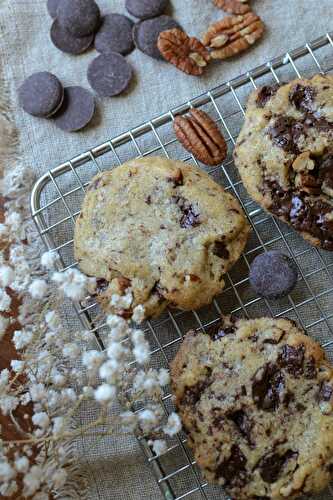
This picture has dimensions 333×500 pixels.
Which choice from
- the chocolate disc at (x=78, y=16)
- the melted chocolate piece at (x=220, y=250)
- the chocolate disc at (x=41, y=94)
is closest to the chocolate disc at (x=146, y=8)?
the chocolate disc at (x=78, y=16)

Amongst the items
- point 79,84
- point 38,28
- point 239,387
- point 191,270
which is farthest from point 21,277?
point 38,28

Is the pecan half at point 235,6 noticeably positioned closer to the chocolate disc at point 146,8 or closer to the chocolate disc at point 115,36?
the chocolate disc at point 146,8

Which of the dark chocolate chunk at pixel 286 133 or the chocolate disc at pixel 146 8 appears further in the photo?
the chocolate disc at pixel 146 8

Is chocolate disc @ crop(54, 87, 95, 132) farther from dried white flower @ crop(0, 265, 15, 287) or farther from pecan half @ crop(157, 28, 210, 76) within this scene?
dried white flower @ crop(0, 265, 15, 287)

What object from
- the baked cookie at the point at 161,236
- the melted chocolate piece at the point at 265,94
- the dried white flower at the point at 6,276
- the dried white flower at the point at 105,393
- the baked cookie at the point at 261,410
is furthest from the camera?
the melted chocolate piece at the point at 265,94

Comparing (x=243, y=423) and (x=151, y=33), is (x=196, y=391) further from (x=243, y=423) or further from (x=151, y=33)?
(x=151, y=33)

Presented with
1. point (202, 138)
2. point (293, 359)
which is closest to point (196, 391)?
point (293, 359)
